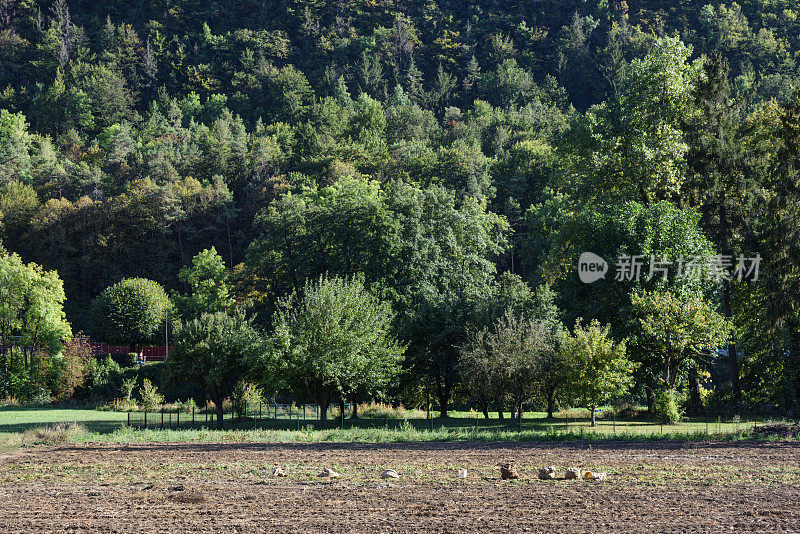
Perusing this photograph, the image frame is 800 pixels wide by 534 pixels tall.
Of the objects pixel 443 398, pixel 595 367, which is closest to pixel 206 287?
pixel 443 398

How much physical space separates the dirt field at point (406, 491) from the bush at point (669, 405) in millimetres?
9044

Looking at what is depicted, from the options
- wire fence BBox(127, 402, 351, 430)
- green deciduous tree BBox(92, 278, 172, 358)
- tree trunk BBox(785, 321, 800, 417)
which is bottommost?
wire fence BBox(127, 402, 351, 430)

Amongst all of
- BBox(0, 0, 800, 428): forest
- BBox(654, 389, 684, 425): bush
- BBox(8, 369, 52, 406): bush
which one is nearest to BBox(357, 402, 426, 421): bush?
BBox(0, 0, 800, 428): forest

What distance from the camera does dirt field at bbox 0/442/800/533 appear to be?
19359 mm

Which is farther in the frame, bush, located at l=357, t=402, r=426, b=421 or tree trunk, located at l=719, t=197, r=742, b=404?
bush, located at l=357, t=402, r=426, b=421

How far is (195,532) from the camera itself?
18.7 meters

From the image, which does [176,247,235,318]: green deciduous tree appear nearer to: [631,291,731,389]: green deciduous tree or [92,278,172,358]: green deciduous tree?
[92,278,172,358]: green deciduous tree

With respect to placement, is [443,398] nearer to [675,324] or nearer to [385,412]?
[385,412]

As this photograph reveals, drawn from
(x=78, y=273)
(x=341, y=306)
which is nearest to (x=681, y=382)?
(x=341, y=306)
